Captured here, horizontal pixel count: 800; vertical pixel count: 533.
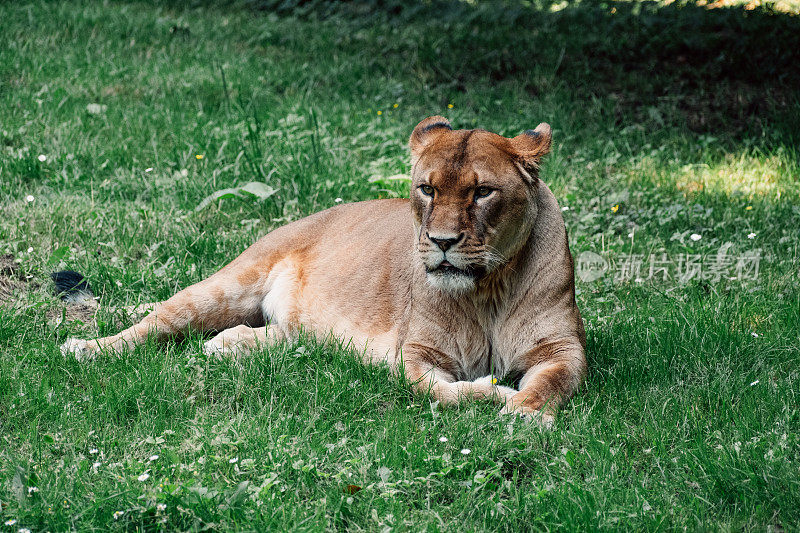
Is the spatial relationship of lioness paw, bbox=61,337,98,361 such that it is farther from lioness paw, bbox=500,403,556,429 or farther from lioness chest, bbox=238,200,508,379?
lioness paw, bbox=500,403,556,429

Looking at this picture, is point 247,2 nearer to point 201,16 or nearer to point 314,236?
point 201,16

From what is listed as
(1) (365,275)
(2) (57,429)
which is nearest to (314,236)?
(1) (365,275)

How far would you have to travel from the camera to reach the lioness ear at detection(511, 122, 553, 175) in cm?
395

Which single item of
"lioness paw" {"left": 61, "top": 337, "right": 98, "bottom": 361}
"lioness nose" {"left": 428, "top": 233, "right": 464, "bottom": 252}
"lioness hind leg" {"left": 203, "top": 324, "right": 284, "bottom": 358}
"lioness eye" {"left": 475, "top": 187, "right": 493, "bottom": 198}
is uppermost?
"lioness eye" {"left": 475, "top": 187, "right": 493, "bottom": 198}

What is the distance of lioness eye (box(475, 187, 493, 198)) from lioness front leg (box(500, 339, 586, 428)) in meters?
0.73

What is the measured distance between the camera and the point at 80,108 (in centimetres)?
752

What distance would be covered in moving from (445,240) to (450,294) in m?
0.41

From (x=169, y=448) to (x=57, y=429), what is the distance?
20.8 inches

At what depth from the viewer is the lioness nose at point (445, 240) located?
3.65 meters

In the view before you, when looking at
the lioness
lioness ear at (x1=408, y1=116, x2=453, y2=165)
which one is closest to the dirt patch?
the lioness

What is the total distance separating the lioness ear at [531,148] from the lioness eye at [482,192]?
29cm

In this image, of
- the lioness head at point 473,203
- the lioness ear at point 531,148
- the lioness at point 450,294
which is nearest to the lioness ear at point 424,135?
the lioness at point 450,294

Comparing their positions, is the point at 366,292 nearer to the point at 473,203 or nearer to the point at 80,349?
the point at 473,203

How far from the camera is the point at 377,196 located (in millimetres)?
6434
